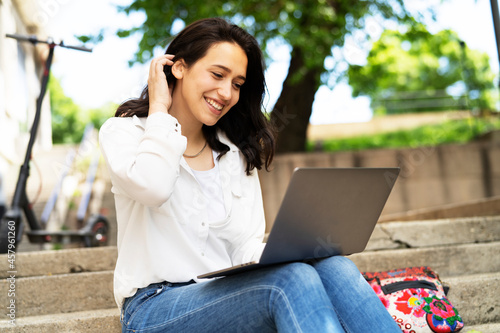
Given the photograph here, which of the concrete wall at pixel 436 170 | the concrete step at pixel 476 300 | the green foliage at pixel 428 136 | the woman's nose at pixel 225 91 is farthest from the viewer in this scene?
the green foliage at pixel 428 136

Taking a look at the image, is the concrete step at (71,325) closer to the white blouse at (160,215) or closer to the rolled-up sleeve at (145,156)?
the white blouse at (160,215)

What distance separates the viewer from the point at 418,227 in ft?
10.2

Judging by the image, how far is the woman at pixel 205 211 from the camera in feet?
5.11

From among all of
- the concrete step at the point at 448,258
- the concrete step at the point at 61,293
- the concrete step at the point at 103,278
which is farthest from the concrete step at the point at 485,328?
the concrete step at the point at 61,293

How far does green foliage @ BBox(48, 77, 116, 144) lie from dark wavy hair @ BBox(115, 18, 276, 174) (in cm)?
1617

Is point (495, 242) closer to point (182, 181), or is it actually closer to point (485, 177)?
point (182, 181)

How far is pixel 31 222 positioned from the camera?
375 cm

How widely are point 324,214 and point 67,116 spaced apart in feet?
62.9

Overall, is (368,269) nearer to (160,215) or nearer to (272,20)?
(160,215)

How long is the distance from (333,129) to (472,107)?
3.32m

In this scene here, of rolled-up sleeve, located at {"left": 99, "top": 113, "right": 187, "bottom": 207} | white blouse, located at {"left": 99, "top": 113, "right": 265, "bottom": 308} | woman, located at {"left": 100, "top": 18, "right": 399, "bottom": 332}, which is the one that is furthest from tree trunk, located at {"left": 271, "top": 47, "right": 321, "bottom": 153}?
rolled-up sleeve, located at {"left": 99, "top": 113, "right": 187, "bottom": 207}

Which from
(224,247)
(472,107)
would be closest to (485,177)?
(472,107)

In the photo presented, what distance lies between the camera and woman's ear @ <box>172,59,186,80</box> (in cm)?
204

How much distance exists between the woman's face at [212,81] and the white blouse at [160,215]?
0.61 feet
